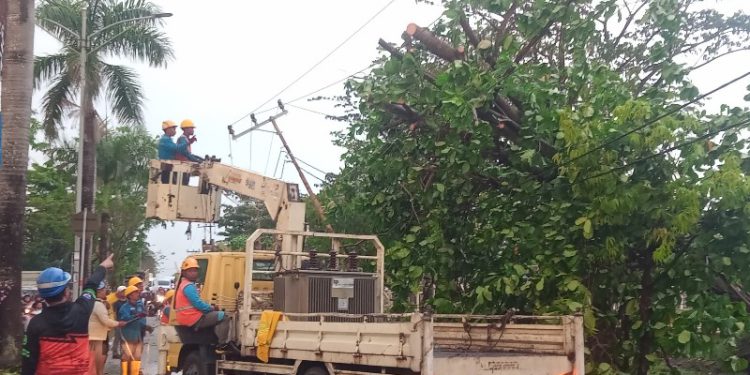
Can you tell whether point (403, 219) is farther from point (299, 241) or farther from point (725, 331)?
point (725, 331)

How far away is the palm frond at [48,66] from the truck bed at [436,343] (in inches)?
704

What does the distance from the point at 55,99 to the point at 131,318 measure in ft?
47.7

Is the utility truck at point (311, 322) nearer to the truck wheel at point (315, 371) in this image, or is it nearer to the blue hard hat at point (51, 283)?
the truck wheel at point (315, 371)

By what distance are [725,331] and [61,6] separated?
20889 millimetres

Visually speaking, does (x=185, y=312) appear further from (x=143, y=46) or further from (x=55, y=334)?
(x=143, y=46)

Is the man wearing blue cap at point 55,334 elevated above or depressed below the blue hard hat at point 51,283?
below

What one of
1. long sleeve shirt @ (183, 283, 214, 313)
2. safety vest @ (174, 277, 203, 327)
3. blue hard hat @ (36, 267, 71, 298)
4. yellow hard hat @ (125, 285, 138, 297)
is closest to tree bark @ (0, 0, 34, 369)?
yellow hard hat @ (125, 285, 138, 297)

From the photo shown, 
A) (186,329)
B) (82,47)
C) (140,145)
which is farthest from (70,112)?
(186,329)

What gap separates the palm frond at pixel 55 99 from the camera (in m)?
25.1

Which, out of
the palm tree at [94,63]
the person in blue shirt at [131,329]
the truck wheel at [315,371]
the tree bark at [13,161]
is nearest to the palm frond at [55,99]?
the palm tree at [94,63]

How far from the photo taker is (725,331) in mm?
9203

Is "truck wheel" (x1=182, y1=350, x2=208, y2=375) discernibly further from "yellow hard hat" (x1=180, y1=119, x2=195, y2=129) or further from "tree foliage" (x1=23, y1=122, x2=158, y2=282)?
"tree foliage" (x1=23, y1=122, x2=158, y2=282)

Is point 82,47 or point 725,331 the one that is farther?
point 82,47

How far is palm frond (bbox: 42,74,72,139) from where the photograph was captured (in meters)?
25.1
